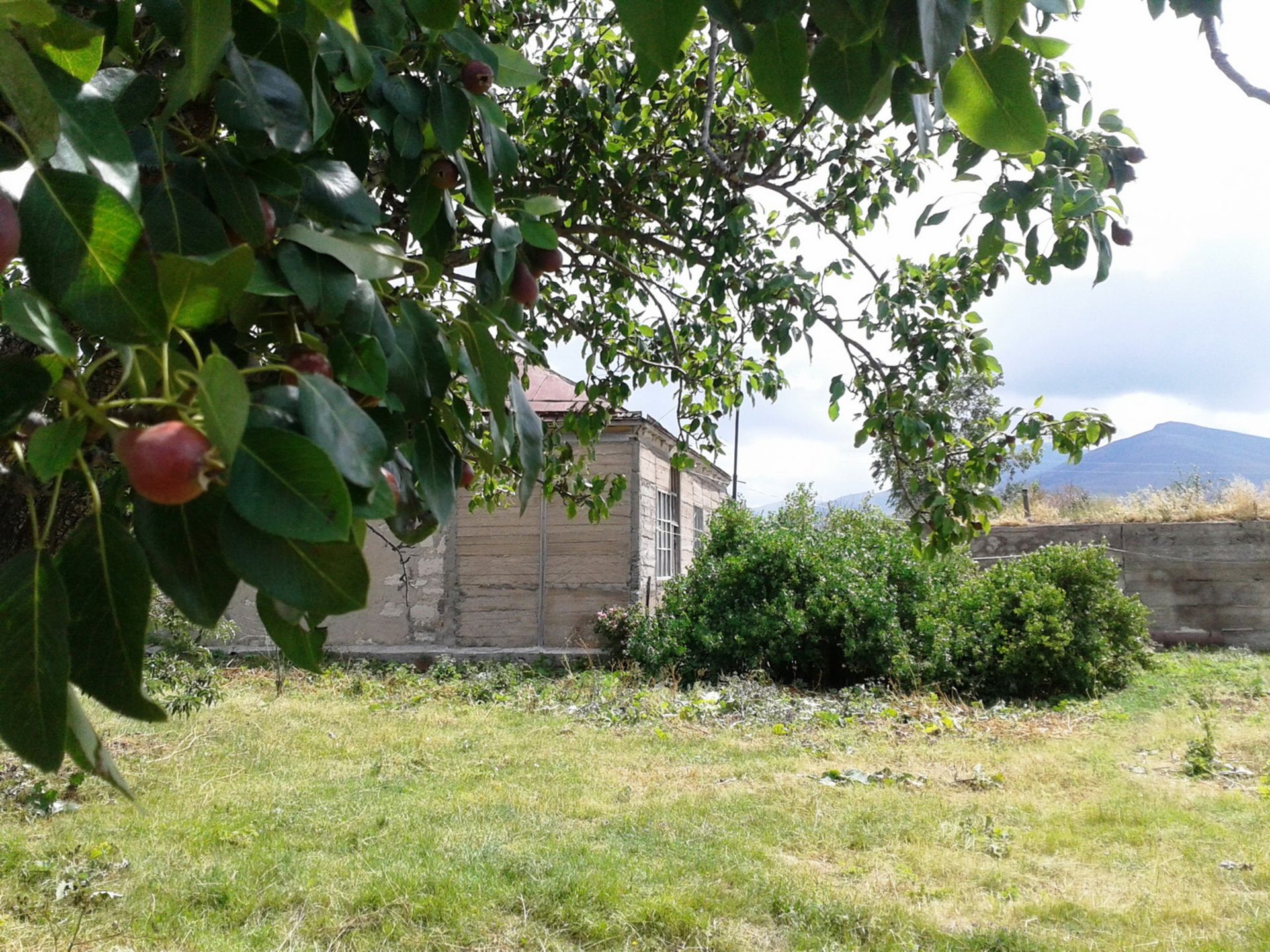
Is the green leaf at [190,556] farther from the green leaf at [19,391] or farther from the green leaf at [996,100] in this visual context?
the green leaf at [996,100]

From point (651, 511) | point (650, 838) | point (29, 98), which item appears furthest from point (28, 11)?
point (651, 511)

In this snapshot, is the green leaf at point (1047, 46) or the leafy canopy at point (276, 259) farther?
the green leaf at point (1047, 46)

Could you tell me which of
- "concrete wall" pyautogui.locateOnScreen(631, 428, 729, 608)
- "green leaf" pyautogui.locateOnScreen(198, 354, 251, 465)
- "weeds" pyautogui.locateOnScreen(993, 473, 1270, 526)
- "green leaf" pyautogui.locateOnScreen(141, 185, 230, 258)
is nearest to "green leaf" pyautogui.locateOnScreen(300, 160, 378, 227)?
"green leaf" pyautogui.locateOnScreen(141, 185, 230, 258)

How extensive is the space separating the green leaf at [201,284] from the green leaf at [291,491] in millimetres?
107

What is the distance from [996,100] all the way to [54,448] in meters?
0.81

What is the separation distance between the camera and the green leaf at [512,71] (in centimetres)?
145

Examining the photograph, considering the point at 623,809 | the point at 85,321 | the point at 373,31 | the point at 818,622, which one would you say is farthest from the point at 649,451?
the point at 85,321

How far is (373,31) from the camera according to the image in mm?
1270

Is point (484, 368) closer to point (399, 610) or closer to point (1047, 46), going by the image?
point (1047, 46)

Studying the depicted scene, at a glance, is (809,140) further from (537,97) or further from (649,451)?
(649,451)

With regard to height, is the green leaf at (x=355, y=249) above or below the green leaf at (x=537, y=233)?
below

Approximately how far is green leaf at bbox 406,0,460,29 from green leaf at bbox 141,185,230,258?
317 millimetres

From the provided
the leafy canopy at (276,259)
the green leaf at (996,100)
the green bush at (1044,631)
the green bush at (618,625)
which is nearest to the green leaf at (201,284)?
the leafy canopy at (276,259)

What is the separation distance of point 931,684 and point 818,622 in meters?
1.22
